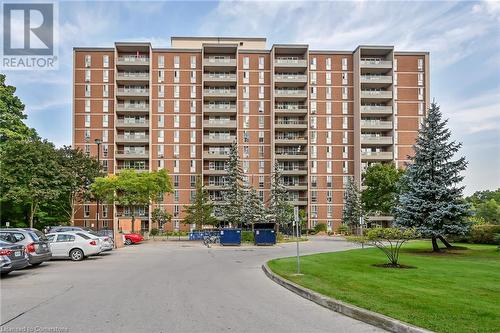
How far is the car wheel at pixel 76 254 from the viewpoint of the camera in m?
23.6

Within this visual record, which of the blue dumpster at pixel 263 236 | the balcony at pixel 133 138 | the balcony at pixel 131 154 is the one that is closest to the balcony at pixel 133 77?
the balcony at pixel 133 138

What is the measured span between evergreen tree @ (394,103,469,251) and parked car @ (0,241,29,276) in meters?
22.0

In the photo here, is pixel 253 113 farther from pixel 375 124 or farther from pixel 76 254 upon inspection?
pixel 76 254

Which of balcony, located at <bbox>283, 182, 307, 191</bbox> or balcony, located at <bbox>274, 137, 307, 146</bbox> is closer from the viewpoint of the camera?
balcony, located at <bbox>283, 182, 307, 191</bbox>

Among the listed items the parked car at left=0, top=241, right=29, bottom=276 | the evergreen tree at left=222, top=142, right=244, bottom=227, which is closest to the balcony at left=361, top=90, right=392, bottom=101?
the evergreen tree at left=222, top=142, right=244, bottom=227

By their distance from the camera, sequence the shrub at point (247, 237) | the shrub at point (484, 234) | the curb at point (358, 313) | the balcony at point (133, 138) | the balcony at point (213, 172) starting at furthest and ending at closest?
the balcony at point (213, 172) → the balcony at point (133, 138) → the shrub at point (247, 237) → the shrub at point (484, 234) → the curb at point (358, 313)

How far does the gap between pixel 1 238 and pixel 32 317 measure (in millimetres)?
10613

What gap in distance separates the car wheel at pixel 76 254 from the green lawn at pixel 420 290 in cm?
1080

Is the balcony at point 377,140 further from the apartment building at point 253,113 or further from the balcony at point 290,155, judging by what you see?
the balcony at point 290,155

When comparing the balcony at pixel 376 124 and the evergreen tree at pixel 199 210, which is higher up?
the balcony at pixel 376 124

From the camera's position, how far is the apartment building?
76.4m

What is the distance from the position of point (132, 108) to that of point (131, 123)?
97.3 inches

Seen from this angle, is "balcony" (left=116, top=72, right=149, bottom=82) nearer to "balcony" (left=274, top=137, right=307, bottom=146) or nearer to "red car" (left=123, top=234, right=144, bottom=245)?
"balcony" (left=274, top=137, right=307, bottom=146)

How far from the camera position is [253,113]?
79.1 meters
